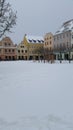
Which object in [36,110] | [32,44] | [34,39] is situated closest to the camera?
[36,110]

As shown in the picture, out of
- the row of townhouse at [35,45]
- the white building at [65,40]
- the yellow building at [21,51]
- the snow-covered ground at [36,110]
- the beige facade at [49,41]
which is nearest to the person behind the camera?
the snow-covered ground at [36,110]

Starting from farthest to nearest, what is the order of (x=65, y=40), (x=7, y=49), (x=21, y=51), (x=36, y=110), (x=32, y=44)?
(x=32, y=44), (x=21, y=51), (x=7, y=49), (x=65, y=40), (x=36, y=110)

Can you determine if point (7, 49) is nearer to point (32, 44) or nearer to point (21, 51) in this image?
point (21, 51)

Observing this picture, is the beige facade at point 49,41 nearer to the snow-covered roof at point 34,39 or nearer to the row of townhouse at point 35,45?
the row of townhouse at point 35,45

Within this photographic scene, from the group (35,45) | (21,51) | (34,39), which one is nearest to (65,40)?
(35,45)

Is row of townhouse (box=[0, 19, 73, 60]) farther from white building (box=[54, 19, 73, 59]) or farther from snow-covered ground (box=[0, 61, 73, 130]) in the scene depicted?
snow-covered ground (box=[0, 61, 73, 130])

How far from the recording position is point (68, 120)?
5.29 metres

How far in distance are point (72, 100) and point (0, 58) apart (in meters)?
75.7

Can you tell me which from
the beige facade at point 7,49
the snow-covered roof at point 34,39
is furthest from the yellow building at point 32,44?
the beige facade at point 7,49

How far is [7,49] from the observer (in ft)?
268

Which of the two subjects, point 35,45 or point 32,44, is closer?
point 32,44

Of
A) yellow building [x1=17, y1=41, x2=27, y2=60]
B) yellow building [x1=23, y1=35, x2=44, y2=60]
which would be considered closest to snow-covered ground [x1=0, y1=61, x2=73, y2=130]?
yellow building [x1=23, y1=35, x2=44, y2=60]

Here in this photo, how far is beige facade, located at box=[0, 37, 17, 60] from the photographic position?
81062 millimetres

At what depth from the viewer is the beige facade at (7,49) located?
266 ft
